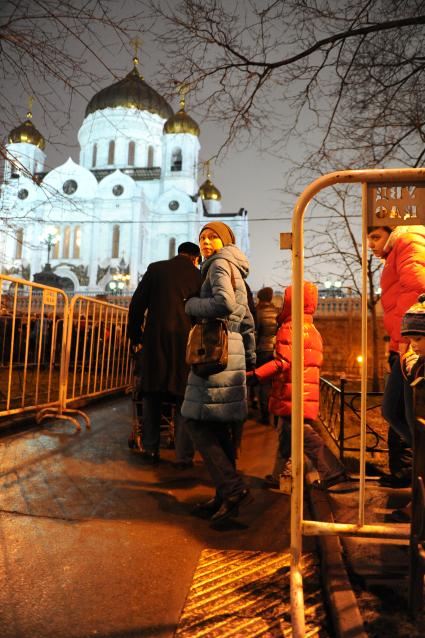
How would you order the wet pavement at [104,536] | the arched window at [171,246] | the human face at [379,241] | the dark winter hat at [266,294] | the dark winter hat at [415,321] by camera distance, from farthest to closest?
the arched window at [171,246], the dark winter hat at [266,294], the human face at [379,241], the dark winter hat at [415,321], the wet pavement at [104,536]

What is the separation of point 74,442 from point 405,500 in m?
3.28

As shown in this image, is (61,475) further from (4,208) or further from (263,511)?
(4,208)

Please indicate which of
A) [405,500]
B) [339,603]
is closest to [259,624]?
[339,603]

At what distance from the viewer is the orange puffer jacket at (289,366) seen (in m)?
3.83

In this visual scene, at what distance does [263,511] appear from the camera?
3414 millimetres

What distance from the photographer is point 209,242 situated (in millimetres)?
3428

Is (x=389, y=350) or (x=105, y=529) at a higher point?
(x=389, y=350)

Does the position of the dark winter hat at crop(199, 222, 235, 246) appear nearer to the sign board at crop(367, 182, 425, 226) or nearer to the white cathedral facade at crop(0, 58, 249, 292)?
the sign board at crop(367, 182, 425, 226)

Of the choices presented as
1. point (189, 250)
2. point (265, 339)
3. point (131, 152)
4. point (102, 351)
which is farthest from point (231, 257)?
point (131, 152)

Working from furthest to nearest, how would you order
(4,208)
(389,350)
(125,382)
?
(125,382) → (4,208) → (389,350)

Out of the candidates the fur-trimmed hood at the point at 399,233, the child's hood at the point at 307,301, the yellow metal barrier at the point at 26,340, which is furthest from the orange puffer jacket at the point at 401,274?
the yellow metal barrier at the point at 26,340

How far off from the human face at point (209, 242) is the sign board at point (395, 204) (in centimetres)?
148

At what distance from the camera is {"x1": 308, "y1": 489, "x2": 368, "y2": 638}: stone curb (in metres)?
1.87

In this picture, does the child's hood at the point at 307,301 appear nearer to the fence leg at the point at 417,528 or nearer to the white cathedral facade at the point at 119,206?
the fence leg at the point at 417,528
